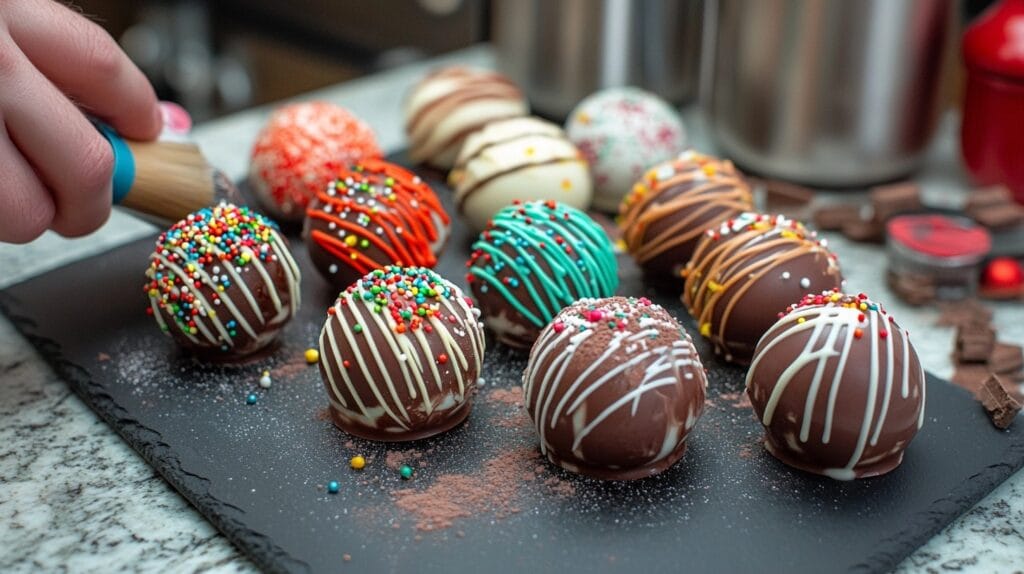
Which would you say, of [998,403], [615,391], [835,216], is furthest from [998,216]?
[615,391]

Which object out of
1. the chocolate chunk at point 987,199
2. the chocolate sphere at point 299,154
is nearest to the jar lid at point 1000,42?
the chocolate chunk at point 987,199

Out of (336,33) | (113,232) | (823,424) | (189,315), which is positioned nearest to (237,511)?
(189,315)

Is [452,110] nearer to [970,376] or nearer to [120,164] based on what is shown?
[120,164]

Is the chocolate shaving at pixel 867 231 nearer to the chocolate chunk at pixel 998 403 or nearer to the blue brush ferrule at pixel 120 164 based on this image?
the chocolate chunk at pixel 998 403

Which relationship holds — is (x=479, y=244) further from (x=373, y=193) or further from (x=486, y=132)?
(x=486, y=132)

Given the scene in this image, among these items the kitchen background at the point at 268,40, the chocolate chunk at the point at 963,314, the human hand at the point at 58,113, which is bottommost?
the kitchen background at the point at 268,40

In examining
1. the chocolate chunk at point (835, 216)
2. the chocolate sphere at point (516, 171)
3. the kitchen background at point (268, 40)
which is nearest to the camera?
the chocolate sphere at point (516, 171)
